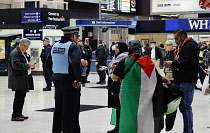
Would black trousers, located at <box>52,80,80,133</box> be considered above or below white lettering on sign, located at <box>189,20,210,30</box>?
below

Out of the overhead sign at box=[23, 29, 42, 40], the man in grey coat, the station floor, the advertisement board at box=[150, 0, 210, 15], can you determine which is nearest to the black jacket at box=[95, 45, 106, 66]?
the station floor

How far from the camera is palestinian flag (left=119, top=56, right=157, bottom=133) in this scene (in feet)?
21.4

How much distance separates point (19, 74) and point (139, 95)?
4.55m

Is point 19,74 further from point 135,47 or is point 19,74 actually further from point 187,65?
point 135,47

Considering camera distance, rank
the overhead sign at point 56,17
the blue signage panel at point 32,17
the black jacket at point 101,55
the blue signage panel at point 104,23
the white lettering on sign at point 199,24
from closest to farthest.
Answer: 1. the black jacket at point 101,55
2. the blue signage panel at point 32,17
3. the overhead sign at point 56,17
4. the blue signage panel at point 104,23
5. the white lettering on sign at point 199,24

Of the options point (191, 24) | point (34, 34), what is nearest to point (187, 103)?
point (34, 34)

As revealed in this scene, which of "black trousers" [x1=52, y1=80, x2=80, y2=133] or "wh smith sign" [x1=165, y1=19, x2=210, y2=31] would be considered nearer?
"black trousers" [x1=52, y1=80, x2=80, y2=133]

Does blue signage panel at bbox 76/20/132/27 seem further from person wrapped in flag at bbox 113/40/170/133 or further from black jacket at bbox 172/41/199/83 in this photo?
person wrapped in flag at bbox 113/40/170/133

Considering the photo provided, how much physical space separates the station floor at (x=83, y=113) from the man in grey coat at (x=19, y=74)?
14.2 inches

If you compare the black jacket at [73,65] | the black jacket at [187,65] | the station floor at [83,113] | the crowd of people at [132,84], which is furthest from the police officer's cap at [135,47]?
the station floor at [83,113]

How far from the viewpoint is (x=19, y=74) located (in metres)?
10.5

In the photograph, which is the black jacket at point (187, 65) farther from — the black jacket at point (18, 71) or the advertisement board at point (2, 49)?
the advertisement board at point (2, 49)

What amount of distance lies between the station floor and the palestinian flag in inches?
111

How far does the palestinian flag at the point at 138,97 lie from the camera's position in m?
6.54
